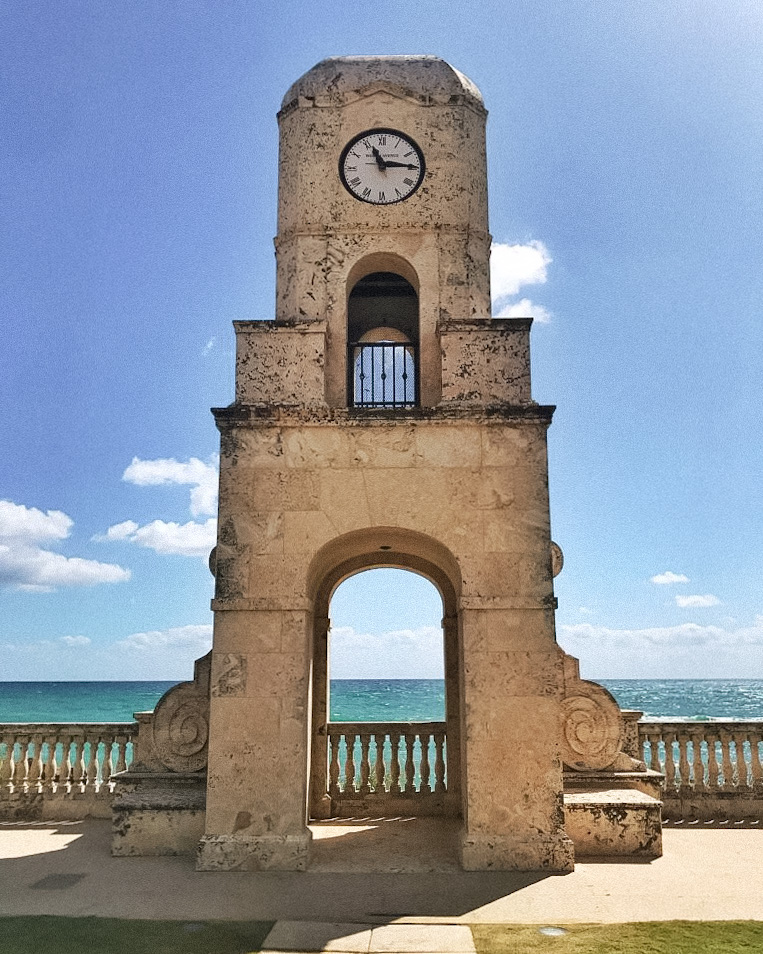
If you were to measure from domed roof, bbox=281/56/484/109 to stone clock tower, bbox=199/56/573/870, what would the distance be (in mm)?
33

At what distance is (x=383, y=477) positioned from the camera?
968cm

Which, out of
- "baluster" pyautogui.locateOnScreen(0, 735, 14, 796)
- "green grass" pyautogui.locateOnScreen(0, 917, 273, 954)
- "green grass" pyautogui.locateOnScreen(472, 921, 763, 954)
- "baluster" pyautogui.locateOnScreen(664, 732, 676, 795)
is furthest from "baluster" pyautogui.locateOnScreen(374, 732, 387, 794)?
"baluster" pyautogui.locateOnScreen(0, 735, 14, 796)

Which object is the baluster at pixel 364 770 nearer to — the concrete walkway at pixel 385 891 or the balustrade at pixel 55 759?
the concrete walkway at pixel 385 891

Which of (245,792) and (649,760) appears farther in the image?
(649,760)

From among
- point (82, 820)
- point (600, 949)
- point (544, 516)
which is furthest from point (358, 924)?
point (82, 820)

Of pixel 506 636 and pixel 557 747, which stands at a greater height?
pixel 506 636

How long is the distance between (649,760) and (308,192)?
33.4 feet

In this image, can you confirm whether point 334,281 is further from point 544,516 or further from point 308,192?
point 544,516

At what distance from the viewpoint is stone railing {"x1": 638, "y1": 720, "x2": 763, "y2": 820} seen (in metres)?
11.2

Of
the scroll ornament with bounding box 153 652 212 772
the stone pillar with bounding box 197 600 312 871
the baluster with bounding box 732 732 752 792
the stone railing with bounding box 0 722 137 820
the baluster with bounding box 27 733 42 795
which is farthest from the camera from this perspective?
the baluster with bounding box 27 733 42 795

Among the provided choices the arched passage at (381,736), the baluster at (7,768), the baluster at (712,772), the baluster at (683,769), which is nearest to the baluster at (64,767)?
the baluster at (7,768)

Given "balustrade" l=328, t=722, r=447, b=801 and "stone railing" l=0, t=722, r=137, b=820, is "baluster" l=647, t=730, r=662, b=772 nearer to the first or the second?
"balustrade" l=328, t=722, r=447, b=801

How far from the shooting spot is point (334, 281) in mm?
Result: 10734

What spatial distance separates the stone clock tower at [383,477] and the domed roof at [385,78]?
1.3 inches
